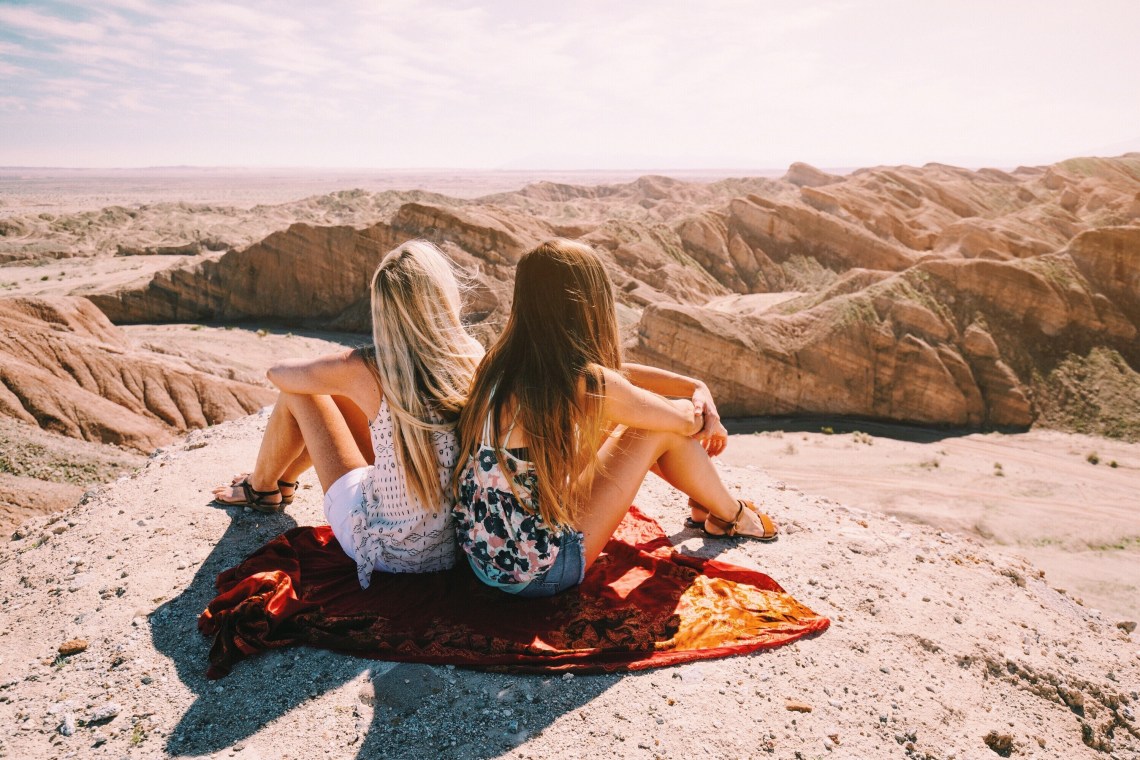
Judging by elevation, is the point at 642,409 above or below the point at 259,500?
above

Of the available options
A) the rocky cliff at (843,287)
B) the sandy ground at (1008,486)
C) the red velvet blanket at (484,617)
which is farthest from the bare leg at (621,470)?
the rocky cliff at (843,287)

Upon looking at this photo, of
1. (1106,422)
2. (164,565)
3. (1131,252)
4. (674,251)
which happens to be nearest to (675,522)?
(164,565)

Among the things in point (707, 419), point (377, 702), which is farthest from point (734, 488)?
point (377, 702)

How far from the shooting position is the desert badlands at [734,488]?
9.45ft

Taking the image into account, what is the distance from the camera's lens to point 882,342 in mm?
15562

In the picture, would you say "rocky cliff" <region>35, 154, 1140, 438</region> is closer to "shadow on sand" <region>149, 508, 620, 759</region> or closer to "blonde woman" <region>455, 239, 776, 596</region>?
"blonde woman" <region>455, 239, 776, 596</region>

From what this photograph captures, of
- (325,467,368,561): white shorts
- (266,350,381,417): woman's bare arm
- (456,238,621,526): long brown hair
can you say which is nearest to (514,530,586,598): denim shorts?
(456,238,621,526): long brown hair

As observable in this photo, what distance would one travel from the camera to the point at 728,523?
4.44m

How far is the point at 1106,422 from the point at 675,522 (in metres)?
14.8

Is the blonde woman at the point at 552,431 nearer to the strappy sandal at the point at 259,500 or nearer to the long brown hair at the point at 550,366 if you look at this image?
the long brown hair at the point at 550,366

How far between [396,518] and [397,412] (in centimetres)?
58

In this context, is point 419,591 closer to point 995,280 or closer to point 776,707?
point 776,707

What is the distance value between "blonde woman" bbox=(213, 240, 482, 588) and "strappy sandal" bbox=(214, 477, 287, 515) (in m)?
1.05

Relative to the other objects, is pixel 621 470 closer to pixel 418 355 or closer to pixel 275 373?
pixel 418 355
